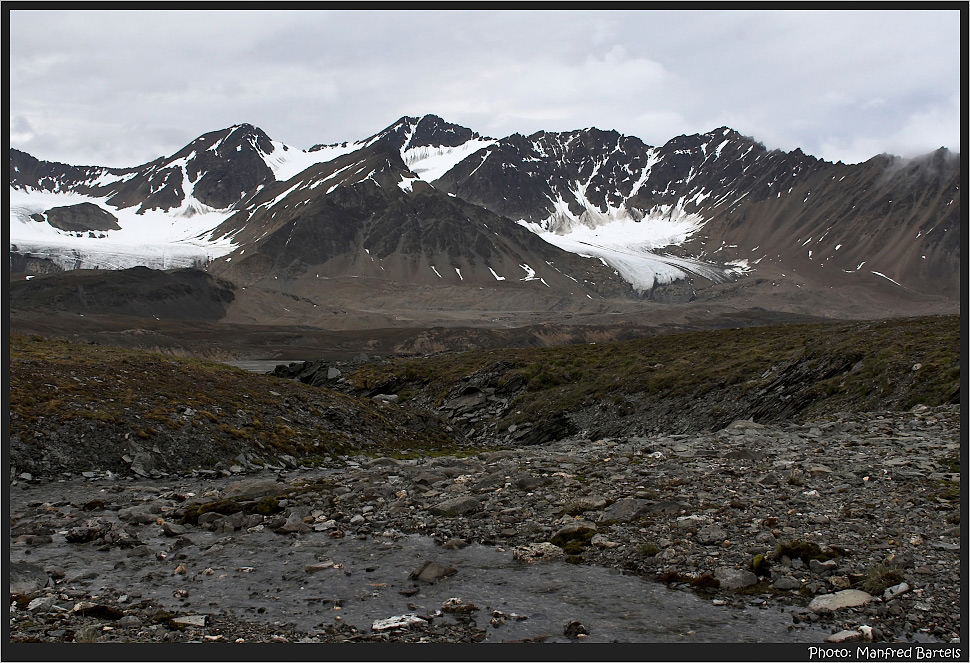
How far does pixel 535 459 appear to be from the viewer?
69.8 ft

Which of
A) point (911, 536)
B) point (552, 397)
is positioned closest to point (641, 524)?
point (911, 536)

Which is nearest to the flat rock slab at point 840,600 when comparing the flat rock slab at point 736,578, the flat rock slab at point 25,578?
the flat rock slab at point 736,578

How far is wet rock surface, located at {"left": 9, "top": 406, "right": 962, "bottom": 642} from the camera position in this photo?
891 centimetres

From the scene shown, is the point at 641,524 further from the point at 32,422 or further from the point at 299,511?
the point at 32,422

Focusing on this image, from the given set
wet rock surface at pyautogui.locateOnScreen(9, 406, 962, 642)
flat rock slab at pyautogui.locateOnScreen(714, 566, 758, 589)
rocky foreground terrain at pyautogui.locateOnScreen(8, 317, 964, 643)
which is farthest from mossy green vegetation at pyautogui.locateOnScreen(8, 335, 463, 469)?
flat rock slab at pyautogui.locateOnScreen(714, 566, 758, 589)

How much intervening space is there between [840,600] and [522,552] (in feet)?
15.7

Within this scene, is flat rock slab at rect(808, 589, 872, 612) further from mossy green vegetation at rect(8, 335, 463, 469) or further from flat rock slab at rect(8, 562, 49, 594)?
mossy green vegetation at rect(8, 335, 463, 469)

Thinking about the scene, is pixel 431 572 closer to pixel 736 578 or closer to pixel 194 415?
pixel 736 578

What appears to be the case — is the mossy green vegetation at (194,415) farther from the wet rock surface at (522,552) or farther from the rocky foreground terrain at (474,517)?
the wet rock surface at (522,552)

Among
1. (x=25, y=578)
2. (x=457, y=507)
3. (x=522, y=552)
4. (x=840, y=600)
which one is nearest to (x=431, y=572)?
(x=522, y=552)

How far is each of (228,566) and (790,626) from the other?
8282 millimetres

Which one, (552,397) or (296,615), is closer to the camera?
(296,615)

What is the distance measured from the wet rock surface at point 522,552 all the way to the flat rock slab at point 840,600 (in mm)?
24

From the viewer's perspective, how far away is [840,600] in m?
9.08
